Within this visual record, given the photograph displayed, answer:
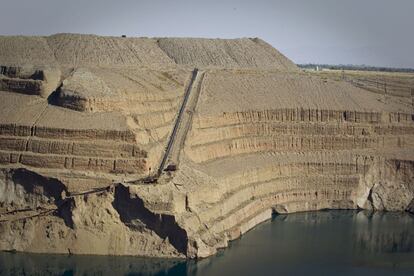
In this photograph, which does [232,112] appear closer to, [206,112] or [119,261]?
[206,112]

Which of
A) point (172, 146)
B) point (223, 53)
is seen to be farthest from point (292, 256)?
point (223, 53)

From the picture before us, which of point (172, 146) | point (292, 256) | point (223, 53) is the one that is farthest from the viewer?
point (223, 53)

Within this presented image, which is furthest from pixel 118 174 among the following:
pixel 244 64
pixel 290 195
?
pixel 244 64

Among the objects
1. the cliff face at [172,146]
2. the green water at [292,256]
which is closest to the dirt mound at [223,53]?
the cliff face at [172,146]

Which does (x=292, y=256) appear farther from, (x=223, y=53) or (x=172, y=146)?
(x=223, y=53)

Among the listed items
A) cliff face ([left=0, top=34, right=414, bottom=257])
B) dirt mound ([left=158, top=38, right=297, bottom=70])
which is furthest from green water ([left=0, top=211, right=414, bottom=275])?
dirt mound ([left=158, top=38, right=297, bottom=70])

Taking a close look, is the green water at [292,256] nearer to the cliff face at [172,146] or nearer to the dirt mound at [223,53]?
the cliff face at [172,146]
